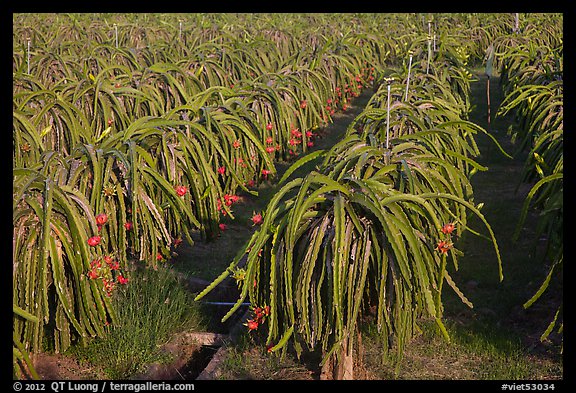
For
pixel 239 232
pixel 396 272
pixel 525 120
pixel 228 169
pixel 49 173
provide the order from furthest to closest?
pixel 525 120
pixel 239 232
pixel 228 169
pixel 49 173
pixel 396 272

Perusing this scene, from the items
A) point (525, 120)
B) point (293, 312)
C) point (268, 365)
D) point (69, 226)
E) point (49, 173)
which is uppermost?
point (525, 120)

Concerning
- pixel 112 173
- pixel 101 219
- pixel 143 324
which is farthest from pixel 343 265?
pixel 112 173

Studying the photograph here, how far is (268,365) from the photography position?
390 cm

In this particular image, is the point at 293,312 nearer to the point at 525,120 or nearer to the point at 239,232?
the point at 239,232

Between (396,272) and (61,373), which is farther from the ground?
(396,272)

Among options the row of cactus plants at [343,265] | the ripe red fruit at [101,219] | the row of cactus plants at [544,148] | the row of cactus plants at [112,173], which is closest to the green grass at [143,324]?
the row of cactus plants at [112,173]

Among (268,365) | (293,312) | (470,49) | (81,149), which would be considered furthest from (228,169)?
(470,49)

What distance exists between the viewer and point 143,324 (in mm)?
4141

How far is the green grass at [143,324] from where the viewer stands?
3912mm

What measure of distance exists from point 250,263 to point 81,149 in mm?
1537

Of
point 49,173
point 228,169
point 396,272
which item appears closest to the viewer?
point 396,272

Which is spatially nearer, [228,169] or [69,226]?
[69,226]

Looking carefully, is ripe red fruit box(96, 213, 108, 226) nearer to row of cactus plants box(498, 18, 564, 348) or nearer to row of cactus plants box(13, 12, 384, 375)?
row of cactus plants box(13, 12, 384, 375)

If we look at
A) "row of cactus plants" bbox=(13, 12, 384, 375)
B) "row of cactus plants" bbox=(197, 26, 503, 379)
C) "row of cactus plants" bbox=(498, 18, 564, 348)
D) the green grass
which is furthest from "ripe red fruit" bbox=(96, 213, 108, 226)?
"row of cactus plants" bbox=(498, 18, 564, 348)
